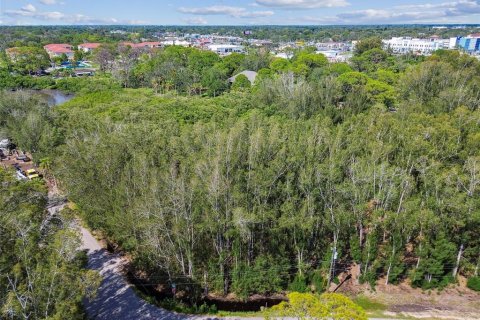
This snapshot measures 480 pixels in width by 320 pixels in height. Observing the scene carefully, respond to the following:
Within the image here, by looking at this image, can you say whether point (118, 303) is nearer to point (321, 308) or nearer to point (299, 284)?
point (299, 284)

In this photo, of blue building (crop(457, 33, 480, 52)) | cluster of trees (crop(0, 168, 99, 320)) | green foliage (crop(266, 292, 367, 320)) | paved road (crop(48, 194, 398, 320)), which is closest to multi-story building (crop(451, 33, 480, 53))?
blue building (crop(457, 33, 480, 52))

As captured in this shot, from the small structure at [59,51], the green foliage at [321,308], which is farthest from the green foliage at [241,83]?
the small structure at [59,51]

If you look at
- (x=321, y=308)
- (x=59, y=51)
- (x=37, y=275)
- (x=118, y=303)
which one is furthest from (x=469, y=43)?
(x=37, y=275)

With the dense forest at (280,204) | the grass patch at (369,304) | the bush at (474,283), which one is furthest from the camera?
the bush at (474,283)

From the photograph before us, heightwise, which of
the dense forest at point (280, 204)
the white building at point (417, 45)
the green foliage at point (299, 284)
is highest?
the white building at point (417, 45)

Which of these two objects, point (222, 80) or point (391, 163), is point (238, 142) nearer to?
point (391, 163)

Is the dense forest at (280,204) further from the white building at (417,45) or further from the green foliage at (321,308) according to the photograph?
the white building at (417,45)

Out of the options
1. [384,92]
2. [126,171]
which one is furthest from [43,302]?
[384,92]
